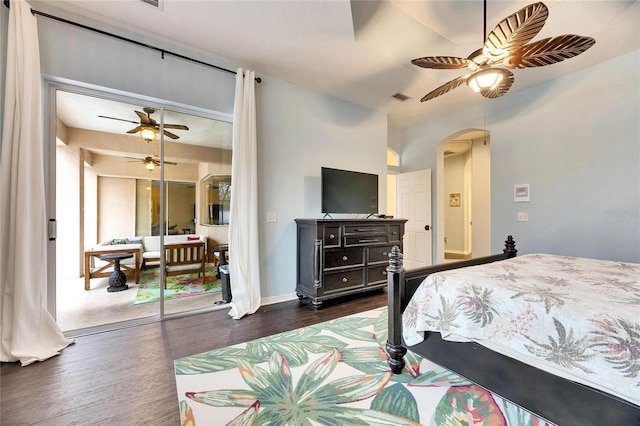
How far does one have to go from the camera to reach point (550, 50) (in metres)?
1.84

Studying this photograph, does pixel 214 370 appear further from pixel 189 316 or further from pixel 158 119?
pixel 158 119

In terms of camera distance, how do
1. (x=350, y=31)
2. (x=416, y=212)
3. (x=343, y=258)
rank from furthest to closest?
(x=416, y=212), (x=343, y=258), (x=350, y=31)

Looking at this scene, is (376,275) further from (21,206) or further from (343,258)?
(21,206)

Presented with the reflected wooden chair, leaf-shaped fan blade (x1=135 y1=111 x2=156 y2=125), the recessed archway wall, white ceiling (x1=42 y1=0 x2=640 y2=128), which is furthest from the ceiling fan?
the recessed archway wall

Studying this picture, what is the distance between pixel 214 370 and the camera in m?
1.81

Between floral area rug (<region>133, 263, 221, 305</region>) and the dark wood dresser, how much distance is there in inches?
52.1

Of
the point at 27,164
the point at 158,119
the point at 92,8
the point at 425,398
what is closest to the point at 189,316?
the point at 27,164

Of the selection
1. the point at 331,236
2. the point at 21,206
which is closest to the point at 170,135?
the point at 21,206

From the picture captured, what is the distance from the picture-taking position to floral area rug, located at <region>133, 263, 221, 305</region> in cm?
340

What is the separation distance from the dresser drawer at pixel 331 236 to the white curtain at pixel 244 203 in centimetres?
80

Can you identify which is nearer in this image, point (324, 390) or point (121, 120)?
point (324, 390)

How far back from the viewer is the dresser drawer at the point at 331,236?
3.08 metres

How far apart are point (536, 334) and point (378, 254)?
237 cm

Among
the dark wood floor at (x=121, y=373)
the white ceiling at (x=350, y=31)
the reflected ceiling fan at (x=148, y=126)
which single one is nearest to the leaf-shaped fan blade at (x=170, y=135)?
the reflected ceiling fan at (x=148, y=126)
